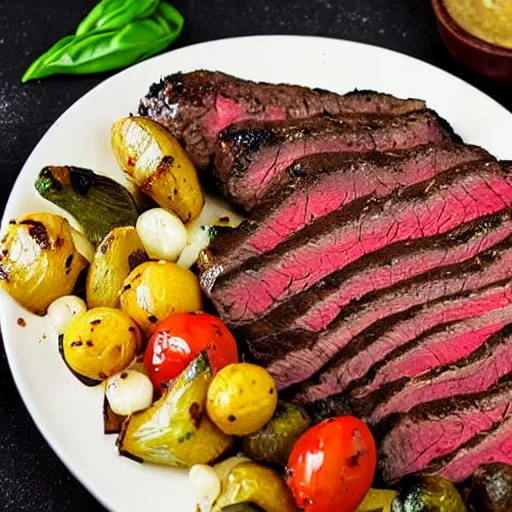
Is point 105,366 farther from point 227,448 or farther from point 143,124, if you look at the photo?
point 143,124

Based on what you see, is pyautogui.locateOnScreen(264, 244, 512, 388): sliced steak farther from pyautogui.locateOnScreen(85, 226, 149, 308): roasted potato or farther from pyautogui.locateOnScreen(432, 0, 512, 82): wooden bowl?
pyautogui.locateOnScreen(432, 0, 512, 82): wooden bowl

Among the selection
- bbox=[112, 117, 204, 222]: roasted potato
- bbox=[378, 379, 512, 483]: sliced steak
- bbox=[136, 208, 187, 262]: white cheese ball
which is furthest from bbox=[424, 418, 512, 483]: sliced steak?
bbox=[112, 117, 204, 222]: roasted potato

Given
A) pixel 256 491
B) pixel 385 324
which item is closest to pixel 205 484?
pixel 256 491

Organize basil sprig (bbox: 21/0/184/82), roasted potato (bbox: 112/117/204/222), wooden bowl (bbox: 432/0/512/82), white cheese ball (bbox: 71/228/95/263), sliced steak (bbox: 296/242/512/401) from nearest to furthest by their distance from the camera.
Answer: sliced steak (bbox: 296/242/512/401), white cheese ball (bbox: 71/228/95/263), roasted potato (bbox: 112/117/204/222), wooden bowl (bbox: 432/0/512/82), basil sprig (bbox: 21/0/184/82)

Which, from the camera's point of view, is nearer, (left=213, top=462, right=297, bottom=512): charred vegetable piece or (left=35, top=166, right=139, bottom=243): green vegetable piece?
(left=213, top=462, right=297, bottom=512): charred vegetable piece

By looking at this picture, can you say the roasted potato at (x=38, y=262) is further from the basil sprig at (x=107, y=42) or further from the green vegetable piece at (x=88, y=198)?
the basil sprig at (x=107, y=42)

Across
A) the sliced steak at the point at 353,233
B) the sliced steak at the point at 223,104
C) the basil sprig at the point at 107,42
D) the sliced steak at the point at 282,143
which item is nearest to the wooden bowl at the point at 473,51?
the sliced steak at the point at 223,104

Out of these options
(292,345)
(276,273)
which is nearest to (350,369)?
(292,345)
